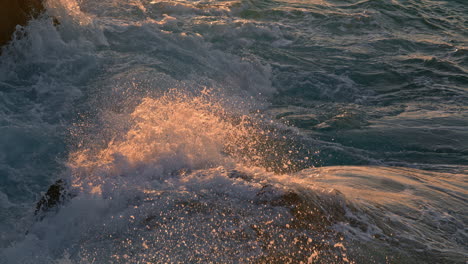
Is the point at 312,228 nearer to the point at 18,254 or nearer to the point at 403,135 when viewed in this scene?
the point at 18,254

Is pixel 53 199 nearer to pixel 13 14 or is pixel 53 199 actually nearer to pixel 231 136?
pixel 231 136

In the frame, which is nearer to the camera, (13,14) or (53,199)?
(53,199)

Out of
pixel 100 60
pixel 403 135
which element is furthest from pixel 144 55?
pixel 403 135

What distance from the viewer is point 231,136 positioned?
4.69 m

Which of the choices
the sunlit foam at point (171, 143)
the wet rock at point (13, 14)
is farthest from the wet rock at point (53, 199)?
the wet rock at point (13, 14)

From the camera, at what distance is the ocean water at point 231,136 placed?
2.78m

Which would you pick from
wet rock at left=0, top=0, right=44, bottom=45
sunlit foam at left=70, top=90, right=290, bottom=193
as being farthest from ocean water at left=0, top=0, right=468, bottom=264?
wet rock at left=0, top=0, right=44, bottom=45

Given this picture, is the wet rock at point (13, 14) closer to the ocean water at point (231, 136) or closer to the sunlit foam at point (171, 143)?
the ocean water at point (231, 136)

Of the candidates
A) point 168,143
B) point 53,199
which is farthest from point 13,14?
point 53,199

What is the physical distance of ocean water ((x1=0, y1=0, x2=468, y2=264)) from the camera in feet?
9.12

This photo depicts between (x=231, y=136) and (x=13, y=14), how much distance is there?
12.4 ft

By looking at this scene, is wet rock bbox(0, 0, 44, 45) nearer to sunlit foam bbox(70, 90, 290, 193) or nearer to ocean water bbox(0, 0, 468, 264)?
ocean water bbox(0, 0, 468, 264)

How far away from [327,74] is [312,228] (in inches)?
185

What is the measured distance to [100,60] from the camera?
21.1 feet
